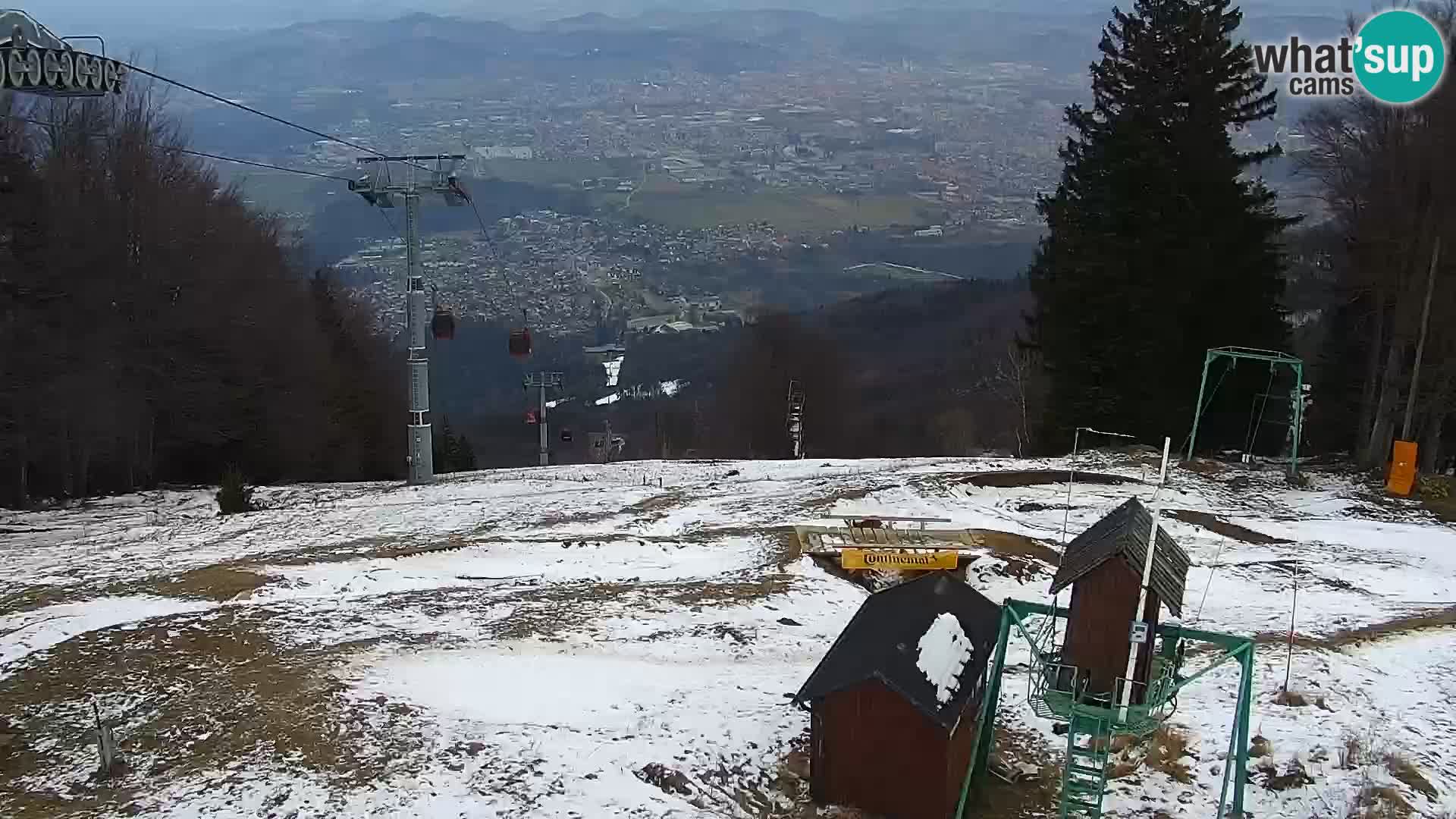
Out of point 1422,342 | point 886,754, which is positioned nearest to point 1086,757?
point 886,754

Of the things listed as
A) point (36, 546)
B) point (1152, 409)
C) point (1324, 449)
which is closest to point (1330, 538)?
point (1152, 409)

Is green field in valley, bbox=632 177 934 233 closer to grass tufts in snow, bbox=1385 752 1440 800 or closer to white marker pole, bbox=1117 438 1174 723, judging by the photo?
grass tufts in snow, bbox=1385 752 1440 800

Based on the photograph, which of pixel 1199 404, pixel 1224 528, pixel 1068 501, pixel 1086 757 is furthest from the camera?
pixel 1224 528

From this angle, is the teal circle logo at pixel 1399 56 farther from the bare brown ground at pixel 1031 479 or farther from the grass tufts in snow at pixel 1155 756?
the grass tufts in snow at pixel 1155 756

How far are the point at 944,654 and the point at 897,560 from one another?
330 inches

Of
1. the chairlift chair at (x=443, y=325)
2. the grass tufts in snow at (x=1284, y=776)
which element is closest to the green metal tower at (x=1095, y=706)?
the grass tufts in snow at (x=1284, y=776)

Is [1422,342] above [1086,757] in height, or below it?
above

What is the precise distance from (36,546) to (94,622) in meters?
8.13

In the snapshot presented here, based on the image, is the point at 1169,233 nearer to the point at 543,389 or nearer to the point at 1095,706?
the point at 543,389

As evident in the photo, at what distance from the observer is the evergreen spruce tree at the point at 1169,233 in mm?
34031

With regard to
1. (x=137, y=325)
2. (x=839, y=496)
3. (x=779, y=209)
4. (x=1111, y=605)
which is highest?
(x=779, y=209)

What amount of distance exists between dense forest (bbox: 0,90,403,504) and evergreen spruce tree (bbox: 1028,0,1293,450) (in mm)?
28997

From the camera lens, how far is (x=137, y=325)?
33125 millimetres

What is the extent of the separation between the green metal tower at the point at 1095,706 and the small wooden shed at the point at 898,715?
0.27m
